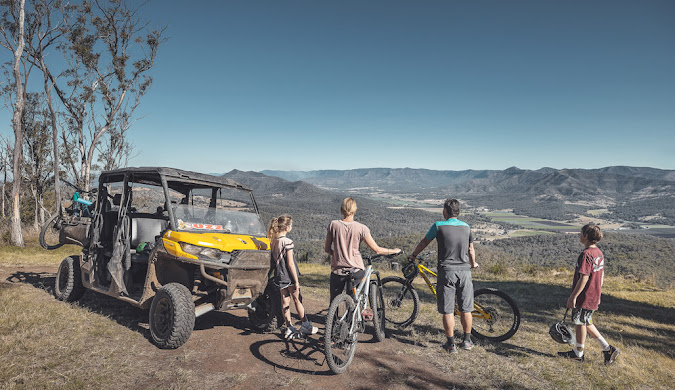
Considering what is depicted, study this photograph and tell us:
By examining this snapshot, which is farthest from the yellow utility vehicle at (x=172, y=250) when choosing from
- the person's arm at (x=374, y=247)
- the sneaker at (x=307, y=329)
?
the person's arm at (x=374, y=247)

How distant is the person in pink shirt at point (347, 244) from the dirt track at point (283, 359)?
1.01 meters

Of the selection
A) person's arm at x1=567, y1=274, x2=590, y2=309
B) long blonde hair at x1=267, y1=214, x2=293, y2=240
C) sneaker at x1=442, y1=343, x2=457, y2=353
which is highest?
long blonde hair at x1=267, y1=214, x2=293, y2=240

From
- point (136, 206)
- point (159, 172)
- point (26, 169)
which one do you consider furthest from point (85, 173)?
point (159, 172)

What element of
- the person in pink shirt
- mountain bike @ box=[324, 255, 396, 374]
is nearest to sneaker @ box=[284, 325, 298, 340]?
mountain bike @ box=[324, 255, 396, 374]

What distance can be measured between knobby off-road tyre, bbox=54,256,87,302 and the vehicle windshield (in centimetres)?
274

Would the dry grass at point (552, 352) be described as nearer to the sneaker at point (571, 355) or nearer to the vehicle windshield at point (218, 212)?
the sneaker at point (571, 355)

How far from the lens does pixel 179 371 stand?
429cm

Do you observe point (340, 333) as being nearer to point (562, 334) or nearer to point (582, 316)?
point (562, 334)

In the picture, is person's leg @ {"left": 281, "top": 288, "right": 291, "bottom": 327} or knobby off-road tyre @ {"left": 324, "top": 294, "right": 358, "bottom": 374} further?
person's leg @ {"left": 281, "top": 288, "right": 291, "bottom": 327}

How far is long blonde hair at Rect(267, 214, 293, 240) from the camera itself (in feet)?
16.9

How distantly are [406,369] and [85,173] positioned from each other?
24.6 meters

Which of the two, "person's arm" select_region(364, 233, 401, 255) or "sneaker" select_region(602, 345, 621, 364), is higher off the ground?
"person's arm" select_region(364, 233, 401, 255)

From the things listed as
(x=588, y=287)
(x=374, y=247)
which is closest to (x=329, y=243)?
(x=374, y=247)

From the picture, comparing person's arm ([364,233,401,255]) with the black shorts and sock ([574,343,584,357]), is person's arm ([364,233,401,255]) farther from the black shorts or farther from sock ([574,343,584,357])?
sock ([574,343,584,357])
